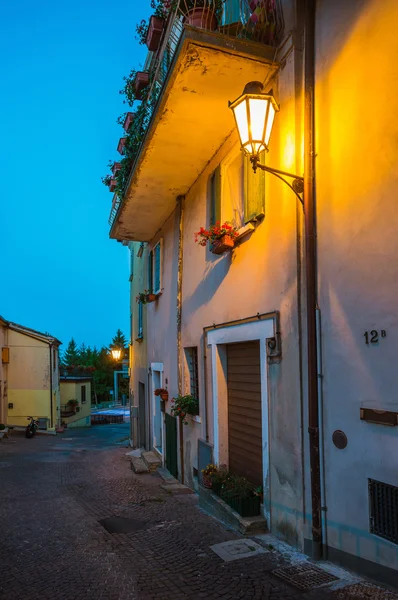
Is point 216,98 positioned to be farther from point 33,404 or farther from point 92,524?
point 33,404

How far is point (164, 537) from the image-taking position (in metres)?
6.04

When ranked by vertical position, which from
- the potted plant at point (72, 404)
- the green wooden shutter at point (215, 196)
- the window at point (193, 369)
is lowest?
the potted plant at point (72, 404)

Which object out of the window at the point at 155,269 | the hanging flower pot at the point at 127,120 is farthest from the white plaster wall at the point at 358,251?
the window at the point at 155,269

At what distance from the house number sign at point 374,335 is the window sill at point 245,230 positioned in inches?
102

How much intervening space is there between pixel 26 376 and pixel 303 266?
71.2 ft

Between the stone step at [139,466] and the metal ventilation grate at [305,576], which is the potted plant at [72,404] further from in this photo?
the metal ventilation grate at [305,576]

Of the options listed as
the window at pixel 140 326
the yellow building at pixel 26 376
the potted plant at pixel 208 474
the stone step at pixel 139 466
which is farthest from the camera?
the yellow building at pixel 26 376

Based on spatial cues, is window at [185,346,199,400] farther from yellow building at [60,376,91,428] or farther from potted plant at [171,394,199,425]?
yellow building at [60,376,91,428]

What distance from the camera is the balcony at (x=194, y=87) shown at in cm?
566

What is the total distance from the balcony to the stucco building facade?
26mm

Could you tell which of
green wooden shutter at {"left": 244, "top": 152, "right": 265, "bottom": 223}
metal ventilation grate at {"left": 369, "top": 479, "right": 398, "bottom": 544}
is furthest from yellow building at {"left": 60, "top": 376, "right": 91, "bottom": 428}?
metal ventilation grate at {"left": 369, "top": 479, "right": 398, "bottom": 544}

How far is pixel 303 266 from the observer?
514 cm

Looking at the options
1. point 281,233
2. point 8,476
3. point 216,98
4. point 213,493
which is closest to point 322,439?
point 281,233

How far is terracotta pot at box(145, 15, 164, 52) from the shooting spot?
8.55 m
